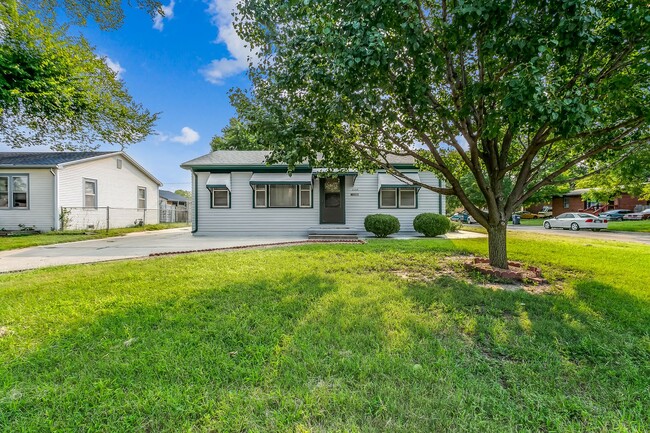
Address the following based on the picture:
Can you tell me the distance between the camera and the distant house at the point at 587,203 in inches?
1194

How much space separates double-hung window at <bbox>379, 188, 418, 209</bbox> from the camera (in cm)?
1328

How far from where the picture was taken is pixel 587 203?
106ft

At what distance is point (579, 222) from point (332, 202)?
17.7 meters

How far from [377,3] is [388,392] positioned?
3945 mm

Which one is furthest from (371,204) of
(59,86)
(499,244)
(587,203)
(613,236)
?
(587,203)

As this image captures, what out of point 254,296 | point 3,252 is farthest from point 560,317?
point 3,252

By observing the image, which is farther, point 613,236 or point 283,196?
point 613,236

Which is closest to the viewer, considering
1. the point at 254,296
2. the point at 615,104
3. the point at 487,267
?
the point at 254,296

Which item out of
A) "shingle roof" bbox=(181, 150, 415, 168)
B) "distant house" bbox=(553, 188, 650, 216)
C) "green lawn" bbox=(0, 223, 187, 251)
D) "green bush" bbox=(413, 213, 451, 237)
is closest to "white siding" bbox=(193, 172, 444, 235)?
"shingle roof" bbox=(181, 150, 415, 168)

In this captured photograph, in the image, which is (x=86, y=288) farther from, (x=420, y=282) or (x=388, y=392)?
(x=420, y=282)

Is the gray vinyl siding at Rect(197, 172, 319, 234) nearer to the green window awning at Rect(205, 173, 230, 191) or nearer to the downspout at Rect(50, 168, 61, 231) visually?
the green window awning at Rect(205, 173, 230, 191)

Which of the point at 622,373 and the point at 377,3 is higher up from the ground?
the point at 377,3

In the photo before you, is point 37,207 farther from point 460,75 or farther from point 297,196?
point 460,75

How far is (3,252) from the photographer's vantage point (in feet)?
26.7
